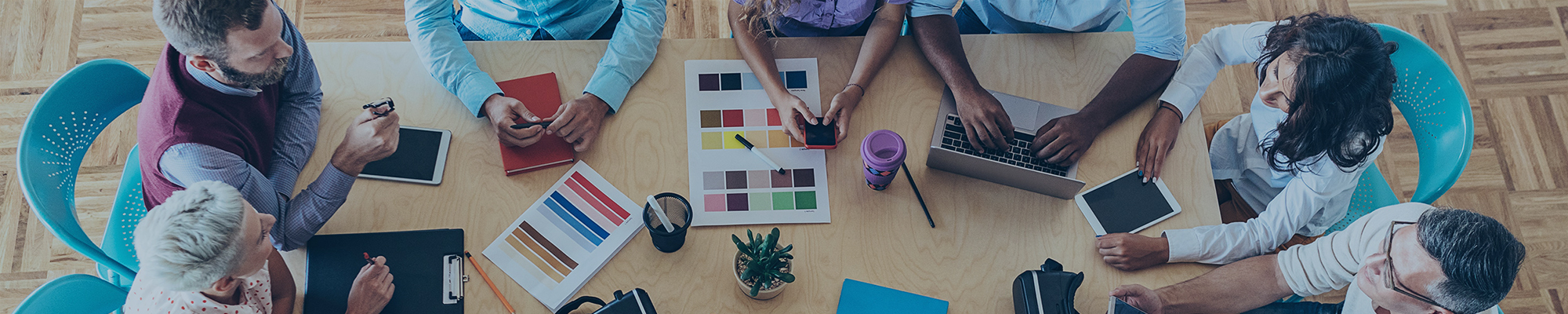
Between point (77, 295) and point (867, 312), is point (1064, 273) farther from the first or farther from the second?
point (77, 295)

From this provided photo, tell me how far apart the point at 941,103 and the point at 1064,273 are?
1.44 feet

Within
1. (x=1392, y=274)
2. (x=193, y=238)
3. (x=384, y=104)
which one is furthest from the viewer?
(x=384, y=104)

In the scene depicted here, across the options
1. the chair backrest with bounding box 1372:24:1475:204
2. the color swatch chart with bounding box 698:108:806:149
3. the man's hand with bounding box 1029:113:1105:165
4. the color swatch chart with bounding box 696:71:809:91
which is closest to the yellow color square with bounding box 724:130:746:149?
the color swatch chart with bounding box 698:108:806:149

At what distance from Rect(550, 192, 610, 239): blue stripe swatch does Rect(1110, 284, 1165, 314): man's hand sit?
909 millimetres

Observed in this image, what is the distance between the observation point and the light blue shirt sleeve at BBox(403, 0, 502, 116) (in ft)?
5.05

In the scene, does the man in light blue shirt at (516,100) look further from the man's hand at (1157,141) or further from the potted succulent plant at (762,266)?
the man's hand at (1157,141)

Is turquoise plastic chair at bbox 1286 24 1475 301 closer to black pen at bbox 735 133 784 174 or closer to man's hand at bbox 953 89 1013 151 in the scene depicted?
man's hand at bbox 953 89 1013 151

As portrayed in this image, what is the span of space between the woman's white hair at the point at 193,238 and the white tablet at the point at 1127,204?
1.39m

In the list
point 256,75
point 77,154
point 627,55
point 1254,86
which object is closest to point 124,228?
point 77,154

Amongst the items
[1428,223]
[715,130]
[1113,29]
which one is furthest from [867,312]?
[1113,29]

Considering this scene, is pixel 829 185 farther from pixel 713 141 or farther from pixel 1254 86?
pixel 1254 86

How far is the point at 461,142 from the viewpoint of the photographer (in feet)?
5.04

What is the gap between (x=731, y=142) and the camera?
1.56m

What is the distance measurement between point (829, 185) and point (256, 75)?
0.99 meters
